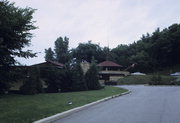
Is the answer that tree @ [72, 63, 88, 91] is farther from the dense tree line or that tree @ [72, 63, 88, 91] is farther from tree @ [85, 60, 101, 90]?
the dense tree line

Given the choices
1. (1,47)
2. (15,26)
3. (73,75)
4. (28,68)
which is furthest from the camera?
(73,75)

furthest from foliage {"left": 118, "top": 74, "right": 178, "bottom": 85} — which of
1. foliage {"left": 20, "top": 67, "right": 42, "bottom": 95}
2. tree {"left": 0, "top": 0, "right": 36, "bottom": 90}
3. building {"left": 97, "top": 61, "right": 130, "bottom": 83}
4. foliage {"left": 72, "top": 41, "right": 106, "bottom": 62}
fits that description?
tree {"left": 0, "top": 0, "right": 36, "bottom": 90}

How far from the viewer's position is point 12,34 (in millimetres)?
18438

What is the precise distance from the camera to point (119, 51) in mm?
84625

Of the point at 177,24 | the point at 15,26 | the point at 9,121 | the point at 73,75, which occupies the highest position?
the point at 177,24

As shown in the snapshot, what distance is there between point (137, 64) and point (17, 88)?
2134 inches

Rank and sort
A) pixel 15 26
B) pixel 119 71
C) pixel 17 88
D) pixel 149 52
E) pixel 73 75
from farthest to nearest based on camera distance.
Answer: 1. pixel 149 52
2. pixel 119 71
3. pixel 73 75
4. pixel 17 88
5. pixel 15 26

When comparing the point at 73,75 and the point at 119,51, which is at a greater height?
the point at 119,51

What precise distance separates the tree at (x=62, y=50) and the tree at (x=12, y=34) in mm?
43077

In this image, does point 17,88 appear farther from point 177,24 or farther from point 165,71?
point 177,24

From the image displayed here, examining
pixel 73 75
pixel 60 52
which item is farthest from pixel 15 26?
pixel 60 52

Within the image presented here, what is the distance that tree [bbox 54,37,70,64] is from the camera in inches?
2498

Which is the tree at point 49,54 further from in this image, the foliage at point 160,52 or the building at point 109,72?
the foliage at point 160,52

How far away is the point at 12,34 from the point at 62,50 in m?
46.8
